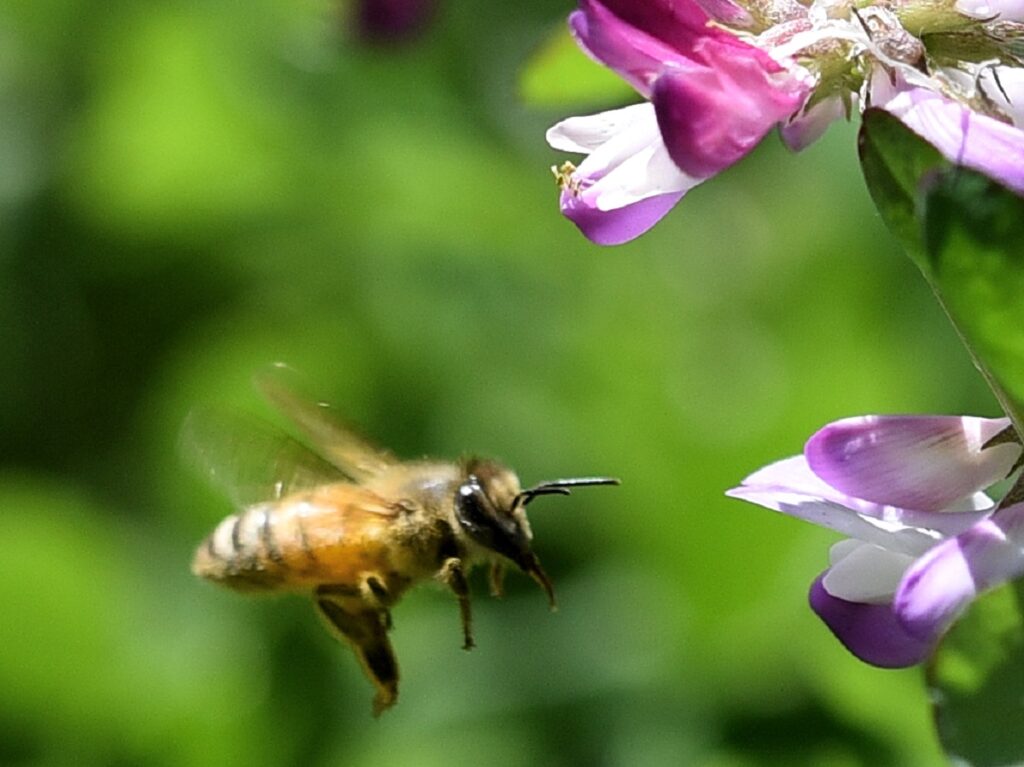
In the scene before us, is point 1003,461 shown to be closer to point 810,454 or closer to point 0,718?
point 810,454

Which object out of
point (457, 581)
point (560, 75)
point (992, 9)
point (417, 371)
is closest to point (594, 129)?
point (992, 9)

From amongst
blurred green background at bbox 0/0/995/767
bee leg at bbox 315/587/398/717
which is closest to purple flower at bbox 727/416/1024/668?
bee leg at bbox 315/587/398/717

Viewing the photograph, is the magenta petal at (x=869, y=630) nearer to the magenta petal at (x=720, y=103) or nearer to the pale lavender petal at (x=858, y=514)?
the pale lavender petal at (x=858, y=514)

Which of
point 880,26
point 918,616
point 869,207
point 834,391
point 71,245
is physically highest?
point 880,26

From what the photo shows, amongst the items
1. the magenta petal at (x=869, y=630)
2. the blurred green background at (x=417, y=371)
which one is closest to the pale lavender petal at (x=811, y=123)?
the magenta petal at (x=869, y=630)

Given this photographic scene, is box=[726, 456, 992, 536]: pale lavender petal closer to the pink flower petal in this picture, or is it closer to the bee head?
the pink flower petal

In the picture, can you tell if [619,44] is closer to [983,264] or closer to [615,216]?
[615,216]

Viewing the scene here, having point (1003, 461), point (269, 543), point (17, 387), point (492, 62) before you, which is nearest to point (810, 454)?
point (1003, 461)
